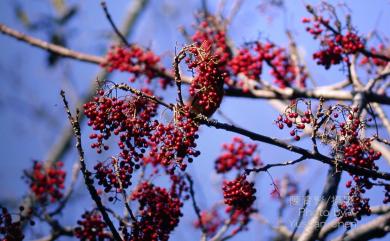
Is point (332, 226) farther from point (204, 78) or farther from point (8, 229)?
point (8, 229)

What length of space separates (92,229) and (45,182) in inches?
54.6

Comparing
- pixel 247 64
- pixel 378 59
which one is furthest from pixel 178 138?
pixel 378 59

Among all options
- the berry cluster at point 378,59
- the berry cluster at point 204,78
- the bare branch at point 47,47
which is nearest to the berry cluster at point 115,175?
the berry cluster at point 204,78

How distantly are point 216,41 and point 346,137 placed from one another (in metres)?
2.72

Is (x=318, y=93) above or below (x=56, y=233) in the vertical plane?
above

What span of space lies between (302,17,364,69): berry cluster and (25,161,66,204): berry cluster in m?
3.14

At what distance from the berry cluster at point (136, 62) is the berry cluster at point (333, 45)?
1911mm

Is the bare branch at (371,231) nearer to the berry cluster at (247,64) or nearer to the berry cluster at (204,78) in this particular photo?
the berry cluster at (204,78)

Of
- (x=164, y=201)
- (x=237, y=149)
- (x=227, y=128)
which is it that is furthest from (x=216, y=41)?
(x=227, y=128)

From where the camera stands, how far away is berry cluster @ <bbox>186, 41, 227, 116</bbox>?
2314 mm

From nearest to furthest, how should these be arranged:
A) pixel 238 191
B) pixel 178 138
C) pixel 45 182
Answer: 1. pixel 178 138
2. pixel 238 191
3. pixel 45 182

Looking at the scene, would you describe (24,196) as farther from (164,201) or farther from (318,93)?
(318,93)

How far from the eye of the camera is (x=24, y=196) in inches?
170

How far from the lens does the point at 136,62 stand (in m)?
4.93
